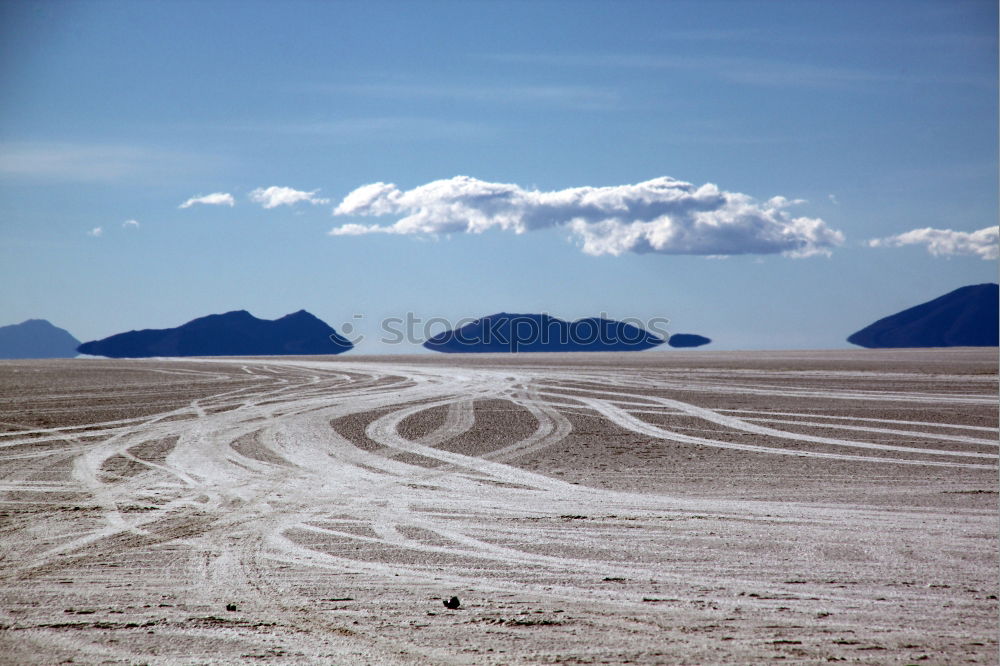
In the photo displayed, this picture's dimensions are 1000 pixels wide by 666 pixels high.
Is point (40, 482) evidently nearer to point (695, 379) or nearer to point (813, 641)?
point (813, 641)

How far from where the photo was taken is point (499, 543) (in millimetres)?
6191

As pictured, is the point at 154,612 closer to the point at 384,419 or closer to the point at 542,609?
the point at 542,609

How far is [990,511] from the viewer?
288 inches

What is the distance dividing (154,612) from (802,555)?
13.9 ft

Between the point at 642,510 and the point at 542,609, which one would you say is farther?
the point at 642,510

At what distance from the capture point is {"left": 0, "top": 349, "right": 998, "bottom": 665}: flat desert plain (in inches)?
169

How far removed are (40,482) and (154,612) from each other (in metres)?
5.12

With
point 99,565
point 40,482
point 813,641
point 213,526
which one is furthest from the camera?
point 40,482

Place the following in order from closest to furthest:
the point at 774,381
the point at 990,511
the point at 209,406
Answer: the point at 990,511 < the point at 209,406 < the point at 774,381

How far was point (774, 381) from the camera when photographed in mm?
26875

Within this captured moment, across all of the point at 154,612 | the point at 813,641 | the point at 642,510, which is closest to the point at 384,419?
the point at 642,510

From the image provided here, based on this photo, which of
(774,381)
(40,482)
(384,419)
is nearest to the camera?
(40,482)

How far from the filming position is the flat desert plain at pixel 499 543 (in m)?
4.28

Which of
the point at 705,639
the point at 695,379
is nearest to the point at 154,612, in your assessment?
the point at 705,639
